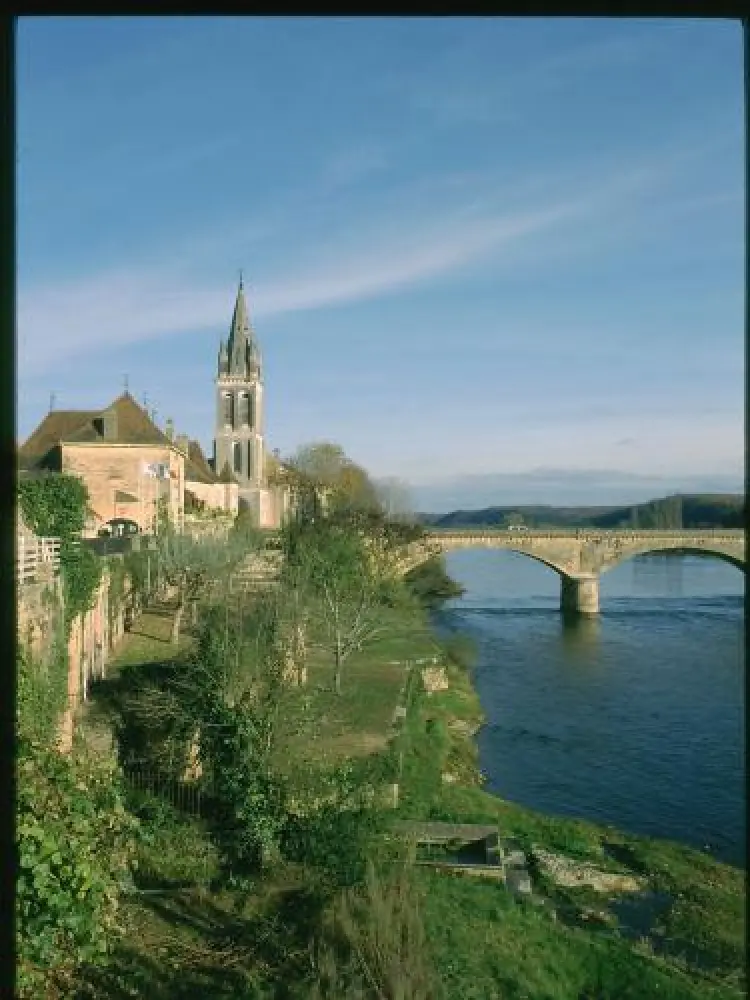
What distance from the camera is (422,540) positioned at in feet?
130

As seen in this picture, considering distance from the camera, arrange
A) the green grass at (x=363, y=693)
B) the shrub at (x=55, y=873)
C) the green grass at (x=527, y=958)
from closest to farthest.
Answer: the shrub at (x=55, y=873) → the green grass at (x=527, y=958) → the green grass at (x=363, y=693)

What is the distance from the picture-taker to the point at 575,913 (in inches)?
439

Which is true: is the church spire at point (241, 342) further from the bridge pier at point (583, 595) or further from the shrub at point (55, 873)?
the shrub at point (55, 873)

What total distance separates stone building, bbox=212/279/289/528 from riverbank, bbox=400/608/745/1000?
139ft

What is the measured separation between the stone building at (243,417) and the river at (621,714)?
1790 cm

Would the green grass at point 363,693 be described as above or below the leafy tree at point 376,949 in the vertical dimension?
below

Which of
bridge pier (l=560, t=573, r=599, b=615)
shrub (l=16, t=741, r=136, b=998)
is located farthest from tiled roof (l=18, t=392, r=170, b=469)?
shrub (l=16, t=741, r=136, b=998)

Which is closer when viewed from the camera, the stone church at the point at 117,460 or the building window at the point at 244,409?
the stone church at the point at 117,460

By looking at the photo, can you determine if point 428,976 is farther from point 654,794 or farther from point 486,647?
A: point 486,647

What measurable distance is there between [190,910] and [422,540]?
99.6ft

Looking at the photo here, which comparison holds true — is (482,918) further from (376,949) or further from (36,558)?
(36,558)

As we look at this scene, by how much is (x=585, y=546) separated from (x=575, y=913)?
113ft

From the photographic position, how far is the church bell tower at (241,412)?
5822 centimetres

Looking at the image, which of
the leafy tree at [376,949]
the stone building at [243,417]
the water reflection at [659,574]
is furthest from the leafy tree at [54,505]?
the water reflection at [659,574]
